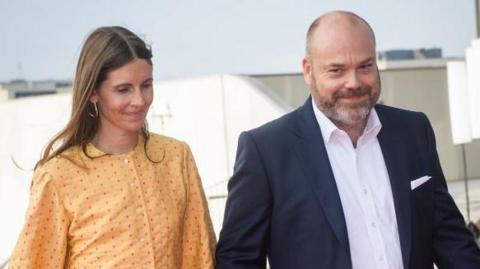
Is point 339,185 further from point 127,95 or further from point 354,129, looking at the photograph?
point 127,95

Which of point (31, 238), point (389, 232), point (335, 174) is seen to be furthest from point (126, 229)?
point (389, 232)

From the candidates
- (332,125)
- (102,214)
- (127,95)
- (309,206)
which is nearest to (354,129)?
(332,125)

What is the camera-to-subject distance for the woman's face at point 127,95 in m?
1.99

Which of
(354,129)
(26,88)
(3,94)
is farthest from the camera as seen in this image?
(26,88)

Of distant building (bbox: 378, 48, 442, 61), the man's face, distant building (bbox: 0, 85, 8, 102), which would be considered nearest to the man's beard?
the man's face

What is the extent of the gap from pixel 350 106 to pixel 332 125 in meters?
0.11

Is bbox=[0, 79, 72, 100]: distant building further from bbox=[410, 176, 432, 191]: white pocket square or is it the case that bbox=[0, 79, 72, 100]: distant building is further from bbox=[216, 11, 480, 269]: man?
bbox=[410, 176, 432, 191]: white pocket square

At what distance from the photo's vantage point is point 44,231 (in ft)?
6.34

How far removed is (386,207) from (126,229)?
790 mm

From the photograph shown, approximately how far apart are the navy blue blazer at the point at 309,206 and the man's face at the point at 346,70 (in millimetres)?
146

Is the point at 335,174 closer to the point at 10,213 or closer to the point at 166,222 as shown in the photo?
the point at 166,222

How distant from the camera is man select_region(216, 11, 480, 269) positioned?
6.66 ft

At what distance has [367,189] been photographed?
207cm

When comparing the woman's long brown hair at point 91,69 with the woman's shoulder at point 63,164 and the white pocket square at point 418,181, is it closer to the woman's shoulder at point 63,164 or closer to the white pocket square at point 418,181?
the woman's shoulder at point 63,164
